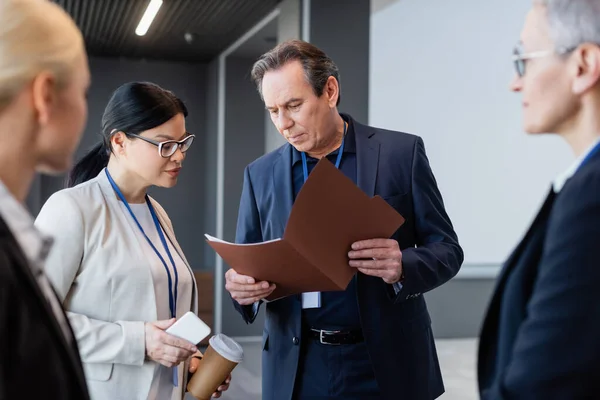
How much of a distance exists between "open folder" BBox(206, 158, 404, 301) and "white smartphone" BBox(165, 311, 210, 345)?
197 millimetres

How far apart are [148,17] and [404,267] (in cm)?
607

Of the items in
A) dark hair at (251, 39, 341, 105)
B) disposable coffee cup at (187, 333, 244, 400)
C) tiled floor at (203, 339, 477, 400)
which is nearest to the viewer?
disposable coffee cup at (187, 333, 244, 400)

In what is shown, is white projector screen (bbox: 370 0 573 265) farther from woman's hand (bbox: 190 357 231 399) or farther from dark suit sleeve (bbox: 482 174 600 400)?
dark suit sleeve (bbox: 482 174 600 400)

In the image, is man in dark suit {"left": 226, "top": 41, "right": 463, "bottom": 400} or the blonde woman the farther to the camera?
man in dark suit {"left": 226, "top": 41, "right": 463, "bottom": 400}

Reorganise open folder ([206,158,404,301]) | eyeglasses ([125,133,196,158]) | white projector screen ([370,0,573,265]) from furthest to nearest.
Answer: white projector screen ([370,0,573,265]) < eyeglasses ([125,133,196,158]) < open folder ([206,158,404,301])

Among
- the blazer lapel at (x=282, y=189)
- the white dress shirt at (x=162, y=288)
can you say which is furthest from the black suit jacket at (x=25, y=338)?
the blazer lapel at (x=282, y=189)

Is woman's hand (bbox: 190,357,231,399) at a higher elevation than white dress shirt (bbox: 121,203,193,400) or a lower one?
lower

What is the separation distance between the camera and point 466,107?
9.11 meters

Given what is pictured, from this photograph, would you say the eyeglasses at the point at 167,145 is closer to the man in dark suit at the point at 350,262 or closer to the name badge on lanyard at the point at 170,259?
the name badge on lanyard at the point at 170,259

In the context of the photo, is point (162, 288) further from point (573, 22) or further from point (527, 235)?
point (573, 22)

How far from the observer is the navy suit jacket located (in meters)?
2.19

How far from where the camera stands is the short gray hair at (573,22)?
3.87ft

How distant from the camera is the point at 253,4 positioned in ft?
23.3

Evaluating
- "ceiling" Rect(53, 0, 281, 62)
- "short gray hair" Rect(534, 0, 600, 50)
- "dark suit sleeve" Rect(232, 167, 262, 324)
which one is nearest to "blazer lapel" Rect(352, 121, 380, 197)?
"dark suit sleeve" Rect(232, 167, 262, 324)
